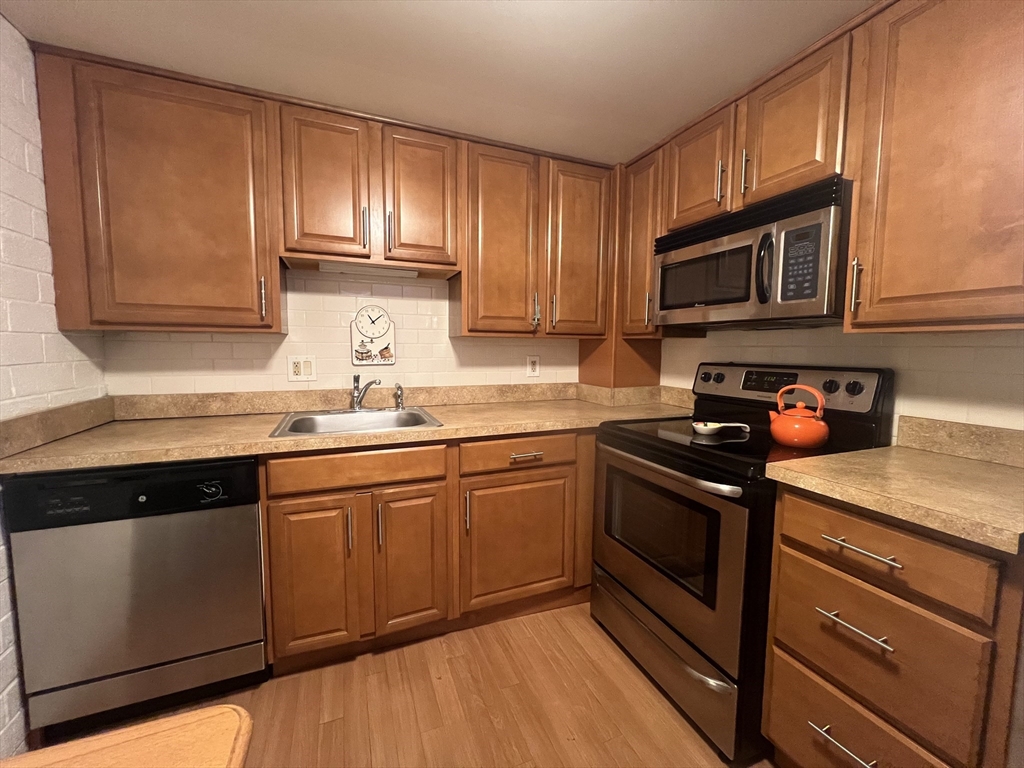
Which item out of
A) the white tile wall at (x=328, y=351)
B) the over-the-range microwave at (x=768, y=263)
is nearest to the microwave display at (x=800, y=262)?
the over-the-range microwave at (x=768, y=263)

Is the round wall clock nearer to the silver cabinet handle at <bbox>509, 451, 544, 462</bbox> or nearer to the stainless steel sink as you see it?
the stainless steel sink

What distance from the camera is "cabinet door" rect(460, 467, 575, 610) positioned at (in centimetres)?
185

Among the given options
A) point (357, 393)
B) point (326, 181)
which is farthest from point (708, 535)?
point (326, 181)

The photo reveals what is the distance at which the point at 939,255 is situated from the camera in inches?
44.3

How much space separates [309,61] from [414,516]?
1702 millimetres

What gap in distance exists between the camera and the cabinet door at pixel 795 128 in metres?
1.32

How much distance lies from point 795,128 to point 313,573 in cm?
230

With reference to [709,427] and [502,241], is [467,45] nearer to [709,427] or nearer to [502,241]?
[502,241]

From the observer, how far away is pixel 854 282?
4.29 ft

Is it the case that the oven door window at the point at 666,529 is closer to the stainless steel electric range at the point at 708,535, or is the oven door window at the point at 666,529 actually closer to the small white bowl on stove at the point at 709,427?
the stainless steel electric range at the point at 708,535

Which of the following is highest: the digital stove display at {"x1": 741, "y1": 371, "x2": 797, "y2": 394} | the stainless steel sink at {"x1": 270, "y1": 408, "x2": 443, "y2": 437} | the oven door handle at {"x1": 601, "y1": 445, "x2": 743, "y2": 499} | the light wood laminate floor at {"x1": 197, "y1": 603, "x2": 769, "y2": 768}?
the digital stove display at {"x1": 741, "y1": 371, "x2": 797, "y2": 394}

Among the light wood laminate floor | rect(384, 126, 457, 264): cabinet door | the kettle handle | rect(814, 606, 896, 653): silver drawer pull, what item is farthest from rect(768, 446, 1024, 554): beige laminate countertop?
rect(384, 126, 457, 264): cabinet door

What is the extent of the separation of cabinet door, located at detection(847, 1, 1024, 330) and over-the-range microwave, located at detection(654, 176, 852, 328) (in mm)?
61

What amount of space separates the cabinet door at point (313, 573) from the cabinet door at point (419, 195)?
1.10 meters
